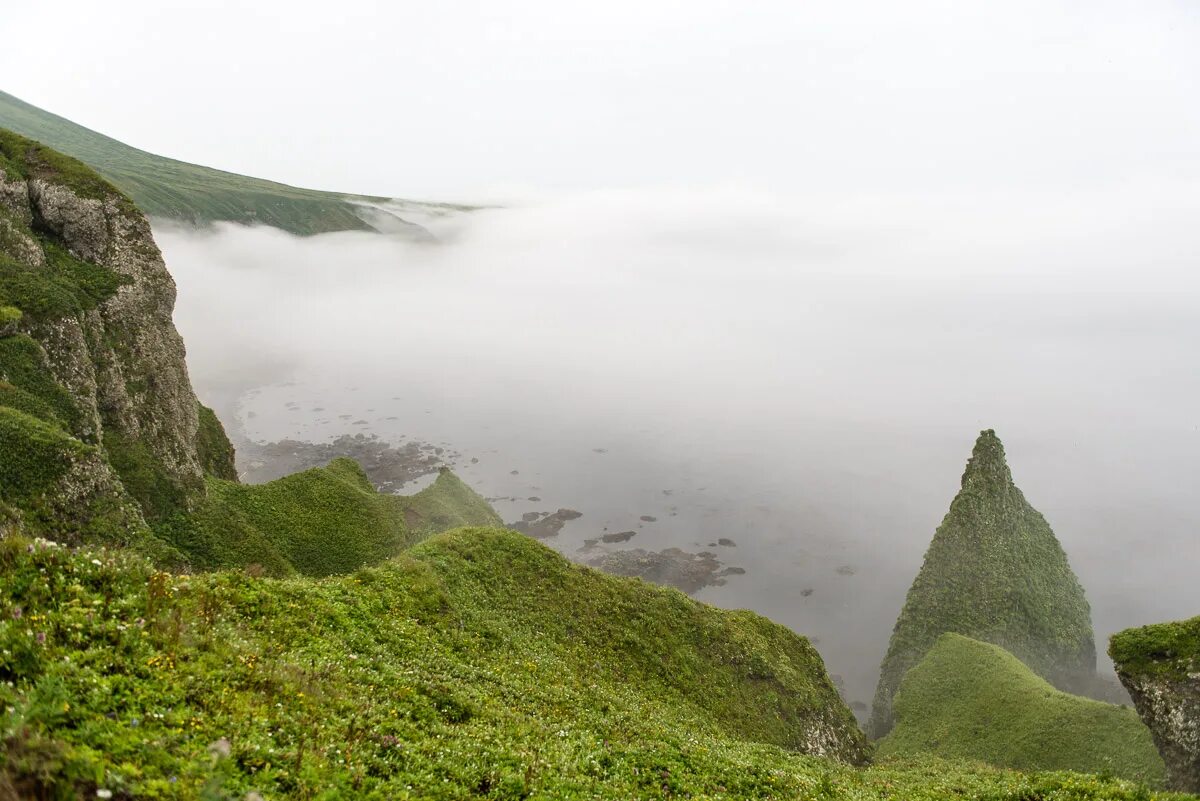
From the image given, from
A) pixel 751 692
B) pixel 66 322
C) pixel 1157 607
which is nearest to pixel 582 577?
pixel 751 692

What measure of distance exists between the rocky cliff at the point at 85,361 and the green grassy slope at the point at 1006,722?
281ft

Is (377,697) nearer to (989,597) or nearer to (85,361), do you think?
(85,361)

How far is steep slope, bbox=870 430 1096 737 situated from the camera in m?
104

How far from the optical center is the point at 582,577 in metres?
49.1

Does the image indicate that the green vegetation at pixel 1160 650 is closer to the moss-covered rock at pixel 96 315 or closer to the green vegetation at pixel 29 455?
the green vegetation at pixel 29 455

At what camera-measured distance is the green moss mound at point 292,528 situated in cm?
5134

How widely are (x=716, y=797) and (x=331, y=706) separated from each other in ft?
47.0

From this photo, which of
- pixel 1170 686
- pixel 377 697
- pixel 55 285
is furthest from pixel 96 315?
pixel 1170 686

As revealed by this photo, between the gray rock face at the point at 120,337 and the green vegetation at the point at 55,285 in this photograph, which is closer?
the green vegetation at the point at 55,285

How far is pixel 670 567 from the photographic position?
598 ft

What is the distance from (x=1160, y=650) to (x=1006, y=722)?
2545 cm

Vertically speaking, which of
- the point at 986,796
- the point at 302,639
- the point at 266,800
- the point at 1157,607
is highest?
the point at 266,800

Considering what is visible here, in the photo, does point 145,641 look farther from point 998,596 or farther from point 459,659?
point 998,596

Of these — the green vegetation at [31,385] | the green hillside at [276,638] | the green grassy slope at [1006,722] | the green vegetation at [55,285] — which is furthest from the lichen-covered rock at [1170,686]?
the green vegetation at [55,285]
